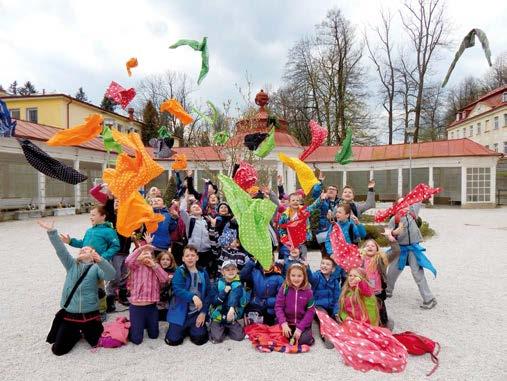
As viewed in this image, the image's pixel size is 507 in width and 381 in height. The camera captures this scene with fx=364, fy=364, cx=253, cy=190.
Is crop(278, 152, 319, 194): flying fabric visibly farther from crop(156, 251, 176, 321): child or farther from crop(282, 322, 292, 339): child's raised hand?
crop(156, 251, 176, 321): child

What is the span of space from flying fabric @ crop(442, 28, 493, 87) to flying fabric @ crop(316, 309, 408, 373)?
101 inches

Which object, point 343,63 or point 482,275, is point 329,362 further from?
point 343,63

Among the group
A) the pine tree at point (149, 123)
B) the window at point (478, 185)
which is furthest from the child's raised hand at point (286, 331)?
the pine tree at point (149, 123)

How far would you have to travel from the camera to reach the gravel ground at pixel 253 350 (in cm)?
316

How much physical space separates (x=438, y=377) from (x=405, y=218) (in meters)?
2.33

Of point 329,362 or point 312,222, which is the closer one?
point 329,362

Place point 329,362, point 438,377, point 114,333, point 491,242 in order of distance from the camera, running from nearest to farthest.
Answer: point 438,377, point 329,362, point 114,333, point 491,242

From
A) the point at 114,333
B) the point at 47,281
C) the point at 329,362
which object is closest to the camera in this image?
the point at 329,362

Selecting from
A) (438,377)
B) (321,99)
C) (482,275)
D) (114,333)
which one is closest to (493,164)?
(321,99)

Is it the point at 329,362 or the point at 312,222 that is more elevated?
the point at 312,222

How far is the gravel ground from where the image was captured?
3.16 metres

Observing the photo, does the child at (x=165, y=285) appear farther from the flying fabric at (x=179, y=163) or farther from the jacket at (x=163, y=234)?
the flying fabric at (x=179, y=163)

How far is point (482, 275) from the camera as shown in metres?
6.61

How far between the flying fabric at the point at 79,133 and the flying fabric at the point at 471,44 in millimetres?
3665
